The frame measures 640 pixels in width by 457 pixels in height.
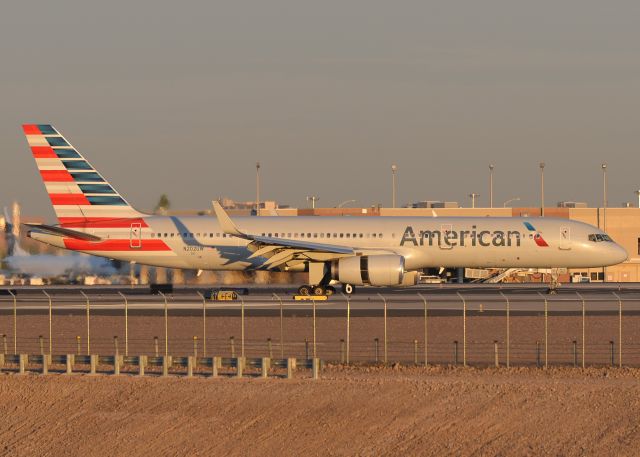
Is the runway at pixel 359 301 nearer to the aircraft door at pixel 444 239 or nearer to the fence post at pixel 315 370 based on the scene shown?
the aircraft door at pixel 444 239

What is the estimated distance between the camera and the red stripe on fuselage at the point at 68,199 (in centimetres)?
6850

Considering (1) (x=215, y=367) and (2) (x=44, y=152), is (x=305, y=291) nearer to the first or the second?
(2) (x=44, y=152)

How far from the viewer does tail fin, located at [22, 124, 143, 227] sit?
68312 millimetres

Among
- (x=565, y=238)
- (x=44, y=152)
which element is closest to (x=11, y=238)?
(x=44, y=152)

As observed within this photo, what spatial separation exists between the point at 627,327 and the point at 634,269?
61.9 m

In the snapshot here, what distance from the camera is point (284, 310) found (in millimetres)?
55188

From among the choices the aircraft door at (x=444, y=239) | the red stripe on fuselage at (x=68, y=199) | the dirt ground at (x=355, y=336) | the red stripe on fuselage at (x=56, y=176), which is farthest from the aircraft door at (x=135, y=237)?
the aircraft door at (x=444, y=239)

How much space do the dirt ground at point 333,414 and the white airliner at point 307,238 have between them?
101ft

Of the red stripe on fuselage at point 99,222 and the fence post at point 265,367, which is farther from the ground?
the red stripe on fuselage at point 99,222

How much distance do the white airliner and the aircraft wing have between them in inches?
12.2

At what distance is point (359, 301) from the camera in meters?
59.8

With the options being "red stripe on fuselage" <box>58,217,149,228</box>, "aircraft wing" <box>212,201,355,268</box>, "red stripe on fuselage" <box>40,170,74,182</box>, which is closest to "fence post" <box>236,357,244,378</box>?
"aircraft wing" <box>212,201,355,268</box>

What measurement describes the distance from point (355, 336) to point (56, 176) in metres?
30.0

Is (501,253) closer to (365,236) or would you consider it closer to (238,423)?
(365,236)
